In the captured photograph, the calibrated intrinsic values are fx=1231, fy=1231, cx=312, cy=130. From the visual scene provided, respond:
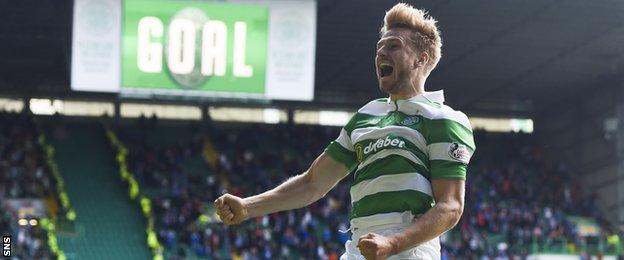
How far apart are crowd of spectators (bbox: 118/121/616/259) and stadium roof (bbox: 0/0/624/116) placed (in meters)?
1.89

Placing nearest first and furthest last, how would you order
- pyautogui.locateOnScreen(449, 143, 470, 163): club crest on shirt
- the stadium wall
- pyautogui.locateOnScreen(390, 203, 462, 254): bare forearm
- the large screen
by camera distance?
1. pyautogui.locateOnScreen(390, 203, 462, 254): bare forearm
2. pyautogui.locateOnScreen(449, 143, 470, 163): club crest on shirt
3. the large screen
4. the stadium wall

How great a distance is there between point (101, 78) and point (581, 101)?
1903cm

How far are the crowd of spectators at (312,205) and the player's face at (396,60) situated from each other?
2195 centimetres

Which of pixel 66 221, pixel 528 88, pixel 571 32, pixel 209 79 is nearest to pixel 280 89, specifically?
pixel 209 79

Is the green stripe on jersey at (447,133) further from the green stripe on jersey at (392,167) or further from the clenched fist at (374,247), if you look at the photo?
the clenched fist at (374,247)

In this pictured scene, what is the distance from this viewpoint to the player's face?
4.26 meters

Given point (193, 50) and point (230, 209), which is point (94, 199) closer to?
point (193, 50)

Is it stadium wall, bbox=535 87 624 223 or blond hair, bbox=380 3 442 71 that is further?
stadium wall, bbox=535 87 624 223

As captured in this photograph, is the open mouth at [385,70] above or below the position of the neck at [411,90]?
above

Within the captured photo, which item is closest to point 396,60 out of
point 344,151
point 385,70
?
point 385,70

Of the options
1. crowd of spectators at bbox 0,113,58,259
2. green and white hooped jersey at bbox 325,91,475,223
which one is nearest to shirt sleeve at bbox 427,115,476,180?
green and white hooped jersey at bbox 325,91,475,223

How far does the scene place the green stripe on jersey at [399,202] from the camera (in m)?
4.17

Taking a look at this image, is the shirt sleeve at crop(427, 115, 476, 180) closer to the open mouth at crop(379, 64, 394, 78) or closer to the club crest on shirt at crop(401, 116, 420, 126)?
the club crest on shirt at crop(401, 116, 420, 126)

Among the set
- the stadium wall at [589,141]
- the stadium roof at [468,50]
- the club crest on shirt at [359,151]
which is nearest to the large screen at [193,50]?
the stadium roof at [468,50]
